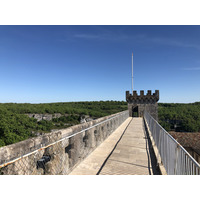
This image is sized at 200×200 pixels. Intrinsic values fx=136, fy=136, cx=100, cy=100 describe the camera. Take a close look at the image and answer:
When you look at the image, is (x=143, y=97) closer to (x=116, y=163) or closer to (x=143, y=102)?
(x=143, y=102)

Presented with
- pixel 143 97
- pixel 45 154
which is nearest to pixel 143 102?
pixel 143 97

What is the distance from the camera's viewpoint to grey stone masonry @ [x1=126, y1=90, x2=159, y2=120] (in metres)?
24.4

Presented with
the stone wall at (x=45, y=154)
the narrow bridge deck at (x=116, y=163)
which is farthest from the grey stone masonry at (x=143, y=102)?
the stone wall at (x=45, y=154)

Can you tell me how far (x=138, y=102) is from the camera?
80.8ft

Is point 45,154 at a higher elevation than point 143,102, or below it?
below

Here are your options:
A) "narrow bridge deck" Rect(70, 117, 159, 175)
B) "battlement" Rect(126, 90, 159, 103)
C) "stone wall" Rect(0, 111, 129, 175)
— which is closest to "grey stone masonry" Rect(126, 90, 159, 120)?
"battlement" Rect(126, 90, 159, 103)

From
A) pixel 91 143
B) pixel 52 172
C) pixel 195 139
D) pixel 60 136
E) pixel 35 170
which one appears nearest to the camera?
pixel 35 170

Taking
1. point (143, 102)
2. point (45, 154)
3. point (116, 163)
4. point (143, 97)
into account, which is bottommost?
point (116, 163)

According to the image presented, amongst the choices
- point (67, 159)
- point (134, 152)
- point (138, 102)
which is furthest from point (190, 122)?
point (67, 159)

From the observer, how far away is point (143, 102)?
2461 centimetres

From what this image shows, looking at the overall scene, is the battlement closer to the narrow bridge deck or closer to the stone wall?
the narrow bridge deck

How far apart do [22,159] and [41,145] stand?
15.5 inches

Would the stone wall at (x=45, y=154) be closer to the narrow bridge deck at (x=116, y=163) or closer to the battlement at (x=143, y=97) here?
the narrow bridge deck at (x=116, y=163)
